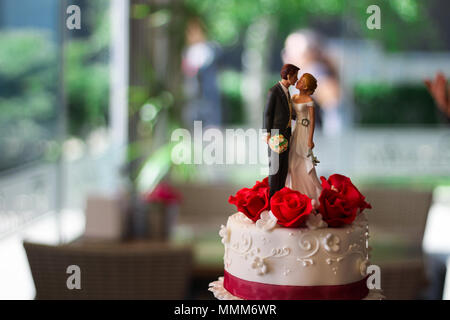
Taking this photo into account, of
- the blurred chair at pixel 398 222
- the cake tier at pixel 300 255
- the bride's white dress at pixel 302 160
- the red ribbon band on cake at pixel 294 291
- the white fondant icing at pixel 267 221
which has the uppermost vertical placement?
the bride's white dress at pixel 302 160

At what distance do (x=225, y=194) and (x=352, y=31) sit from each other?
9.64ft

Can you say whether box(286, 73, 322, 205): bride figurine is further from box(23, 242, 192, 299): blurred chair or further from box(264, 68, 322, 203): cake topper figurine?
box(23, 242, 192, 299): blurred chair

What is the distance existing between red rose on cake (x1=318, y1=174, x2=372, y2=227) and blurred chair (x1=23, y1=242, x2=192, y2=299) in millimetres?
1001

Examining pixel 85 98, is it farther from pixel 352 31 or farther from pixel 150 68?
pixel 352 31

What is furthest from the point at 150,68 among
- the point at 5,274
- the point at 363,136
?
the point at 363,136

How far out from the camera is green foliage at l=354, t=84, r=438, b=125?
247 inches

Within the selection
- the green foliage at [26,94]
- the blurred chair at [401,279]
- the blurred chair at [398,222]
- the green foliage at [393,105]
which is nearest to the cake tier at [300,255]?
the blurred chair at [401,279]

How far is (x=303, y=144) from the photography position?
1363 millimetres

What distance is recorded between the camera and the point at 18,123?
12.9 ft

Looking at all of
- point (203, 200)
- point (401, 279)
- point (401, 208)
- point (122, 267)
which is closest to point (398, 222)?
point (401, 208)

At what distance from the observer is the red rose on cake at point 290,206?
131 centimetres

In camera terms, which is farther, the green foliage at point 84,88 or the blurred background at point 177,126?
the green foliage at point 84,88

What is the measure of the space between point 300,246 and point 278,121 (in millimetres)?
284

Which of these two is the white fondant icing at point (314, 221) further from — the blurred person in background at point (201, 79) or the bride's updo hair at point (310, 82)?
the blurred person in background at point (201, 79)
